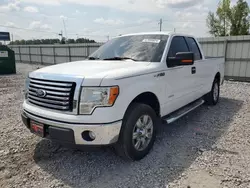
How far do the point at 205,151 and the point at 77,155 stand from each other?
203 centimetres

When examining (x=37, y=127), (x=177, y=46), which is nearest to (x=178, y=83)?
(x=177, y=46)

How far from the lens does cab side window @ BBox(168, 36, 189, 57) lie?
149 inches

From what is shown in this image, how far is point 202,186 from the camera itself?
2.57 m

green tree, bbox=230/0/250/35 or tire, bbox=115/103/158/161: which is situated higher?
green tree, bbox=230/0/250/35

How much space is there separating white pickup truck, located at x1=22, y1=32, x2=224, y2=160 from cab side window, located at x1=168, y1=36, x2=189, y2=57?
21 millimetres

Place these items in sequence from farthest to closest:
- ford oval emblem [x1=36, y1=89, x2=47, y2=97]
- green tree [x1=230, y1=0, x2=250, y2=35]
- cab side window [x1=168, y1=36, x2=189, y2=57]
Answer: green tree [x1=230, y1=0, x2=250, y2=35], cab side window [x1=168, y1=36, x2=189, y2=57], ford oval emblem [x1=36, y1=89, x2=47, y2=97]

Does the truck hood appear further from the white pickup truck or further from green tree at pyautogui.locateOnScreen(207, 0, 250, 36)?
green tree at pyautogui.locateOnScreen(207, 0, 250, 36)

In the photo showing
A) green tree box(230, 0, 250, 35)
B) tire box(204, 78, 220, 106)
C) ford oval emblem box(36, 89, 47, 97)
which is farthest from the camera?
green tree box(230, 0, 250, 35)

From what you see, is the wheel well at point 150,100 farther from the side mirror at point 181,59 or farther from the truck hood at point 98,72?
the side mirror at point 181,59

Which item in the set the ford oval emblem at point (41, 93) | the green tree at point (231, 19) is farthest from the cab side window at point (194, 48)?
the green tree at point (231, 19)

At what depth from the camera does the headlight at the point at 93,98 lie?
2.50 metres

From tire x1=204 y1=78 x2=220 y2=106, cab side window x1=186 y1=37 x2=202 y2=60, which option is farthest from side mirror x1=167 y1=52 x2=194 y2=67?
tire x1=204 y1=78 x2=220 y2=106

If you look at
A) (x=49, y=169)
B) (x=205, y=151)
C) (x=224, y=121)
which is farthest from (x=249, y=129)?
(x=49, y=169)

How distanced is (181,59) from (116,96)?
4.64 ft
